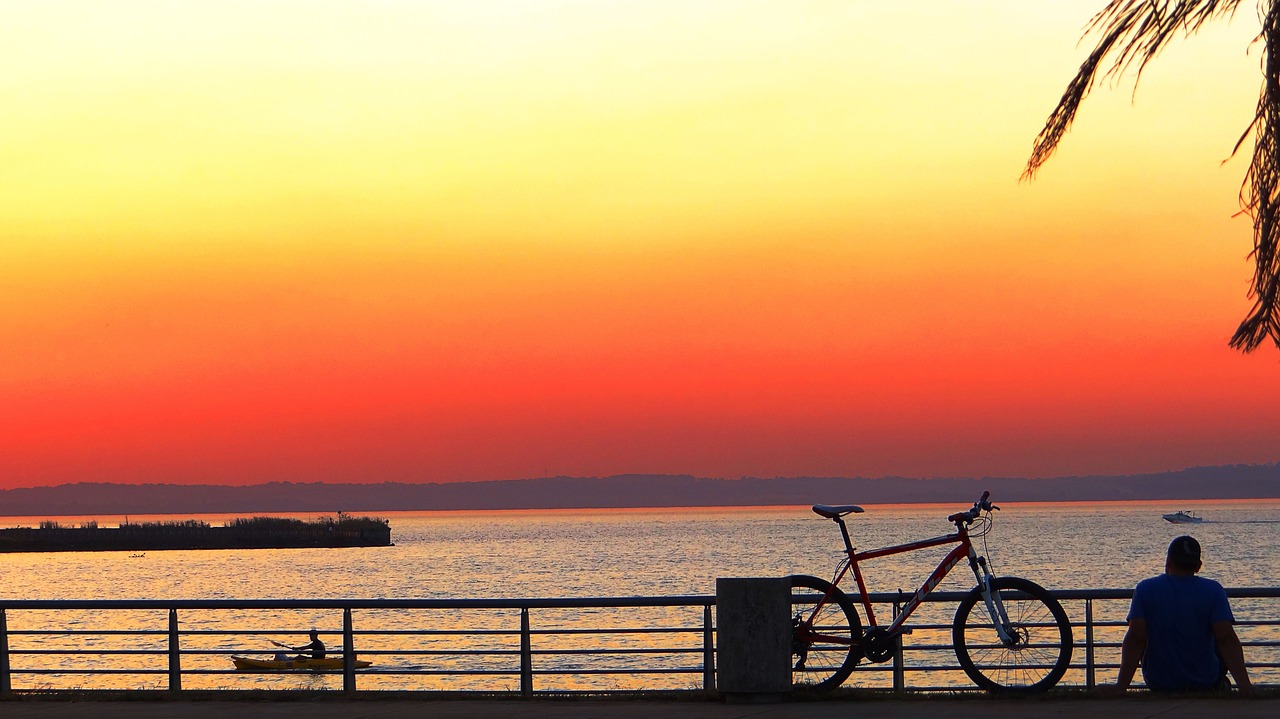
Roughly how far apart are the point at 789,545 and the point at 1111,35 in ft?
563

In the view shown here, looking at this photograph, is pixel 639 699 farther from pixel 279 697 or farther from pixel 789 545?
pixel 789 545

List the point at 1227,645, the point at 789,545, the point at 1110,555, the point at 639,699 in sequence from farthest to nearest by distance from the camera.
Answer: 1. the point at 789,545
2. the point at 1110,555
3. the point at 639,699
4. the point at 1227,645

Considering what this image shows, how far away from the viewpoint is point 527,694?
12867 millimetres

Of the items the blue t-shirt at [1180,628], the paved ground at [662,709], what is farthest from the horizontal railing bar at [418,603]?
the blue t-shirt at [1180,628]

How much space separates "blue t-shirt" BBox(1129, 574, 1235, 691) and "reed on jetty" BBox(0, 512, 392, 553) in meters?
180

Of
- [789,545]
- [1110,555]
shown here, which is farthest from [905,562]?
[789,545]

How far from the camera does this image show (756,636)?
1161 centimetres

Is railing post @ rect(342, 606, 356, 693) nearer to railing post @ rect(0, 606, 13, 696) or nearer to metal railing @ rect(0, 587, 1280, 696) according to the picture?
metal railing @ rect(0, 587, 1280, 696)

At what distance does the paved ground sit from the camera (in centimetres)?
1061

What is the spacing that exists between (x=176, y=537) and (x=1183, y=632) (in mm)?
194696

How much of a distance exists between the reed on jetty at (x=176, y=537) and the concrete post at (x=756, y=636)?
179 metres

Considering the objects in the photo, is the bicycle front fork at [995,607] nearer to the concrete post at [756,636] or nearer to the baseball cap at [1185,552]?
the baseball cap at [1185,552]

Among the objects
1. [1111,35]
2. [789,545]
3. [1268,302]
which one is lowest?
[789,545]

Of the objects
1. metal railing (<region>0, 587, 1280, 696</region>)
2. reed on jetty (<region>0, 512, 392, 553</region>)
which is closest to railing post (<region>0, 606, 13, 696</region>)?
metal railing (<region>0, 587, 1280, 696</region>)
